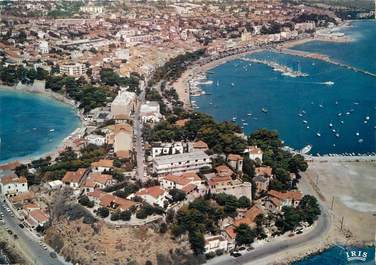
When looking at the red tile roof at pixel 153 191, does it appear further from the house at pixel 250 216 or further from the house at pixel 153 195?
the house at pixel 250 216

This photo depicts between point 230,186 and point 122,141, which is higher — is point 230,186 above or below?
below

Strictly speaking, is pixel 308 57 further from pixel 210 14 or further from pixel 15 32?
pixel 15 32

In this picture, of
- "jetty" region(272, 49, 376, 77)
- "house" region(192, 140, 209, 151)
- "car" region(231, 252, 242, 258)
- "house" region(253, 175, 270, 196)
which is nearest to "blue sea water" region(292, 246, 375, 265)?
"car" region(231, 252, 242, 258)

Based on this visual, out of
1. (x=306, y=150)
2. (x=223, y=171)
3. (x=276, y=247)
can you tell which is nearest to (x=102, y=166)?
(x=223, y=171)

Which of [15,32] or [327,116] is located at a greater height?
[15,32]

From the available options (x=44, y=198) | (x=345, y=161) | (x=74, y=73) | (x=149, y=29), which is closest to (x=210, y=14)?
(x=149, y=29)

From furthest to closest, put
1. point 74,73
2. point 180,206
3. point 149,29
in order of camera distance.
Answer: point 149,29 → point 74,73 → point 180,206

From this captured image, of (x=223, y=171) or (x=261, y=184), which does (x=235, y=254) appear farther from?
(x=261, y=184)
